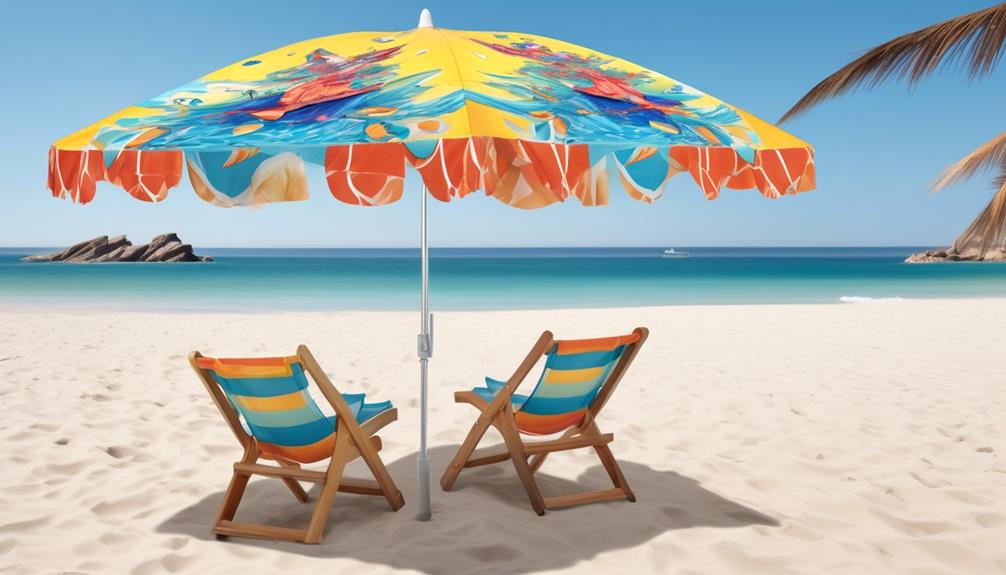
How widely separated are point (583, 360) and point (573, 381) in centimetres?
11

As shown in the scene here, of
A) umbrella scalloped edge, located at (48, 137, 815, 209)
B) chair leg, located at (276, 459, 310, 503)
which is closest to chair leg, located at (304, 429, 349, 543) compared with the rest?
chair leg, located at (276, 459, 310, 503)

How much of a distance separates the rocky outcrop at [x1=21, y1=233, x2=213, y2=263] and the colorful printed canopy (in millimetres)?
50359

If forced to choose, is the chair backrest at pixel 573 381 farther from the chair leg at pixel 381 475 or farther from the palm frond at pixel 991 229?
the palm frond at pixel 991 229

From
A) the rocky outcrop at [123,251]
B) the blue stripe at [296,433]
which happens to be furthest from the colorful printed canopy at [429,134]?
the rocky outcrop at [123,251]

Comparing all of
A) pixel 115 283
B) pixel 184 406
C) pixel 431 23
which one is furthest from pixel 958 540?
pixel 115 283

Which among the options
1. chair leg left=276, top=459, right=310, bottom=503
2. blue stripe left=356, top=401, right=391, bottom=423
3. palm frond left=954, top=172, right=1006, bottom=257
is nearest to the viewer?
blue stripe left=356, top=401, right=391, bottom=423

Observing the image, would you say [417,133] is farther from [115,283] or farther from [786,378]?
[115,283]

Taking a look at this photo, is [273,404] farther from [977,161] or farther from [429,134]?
[977,161]

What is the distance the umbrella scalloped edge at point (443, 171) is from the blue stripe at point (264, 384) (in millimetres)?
595

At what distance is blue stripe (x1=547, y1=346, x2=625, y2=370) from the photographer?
A: 289 cm

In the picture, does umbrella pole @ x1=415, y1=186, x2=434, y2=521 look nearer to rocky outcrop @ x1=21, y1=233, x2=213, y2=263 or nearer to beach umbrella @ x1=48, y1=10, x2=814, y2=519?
beach umbrella @ x1=48, y1=10, x2=814, y2=519

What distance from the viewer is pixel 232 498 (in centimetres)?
282

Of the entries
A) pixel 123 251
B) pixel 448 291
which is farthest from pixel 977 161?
pixel 123 251

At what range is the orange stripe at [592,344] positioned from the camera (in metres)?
2.84
